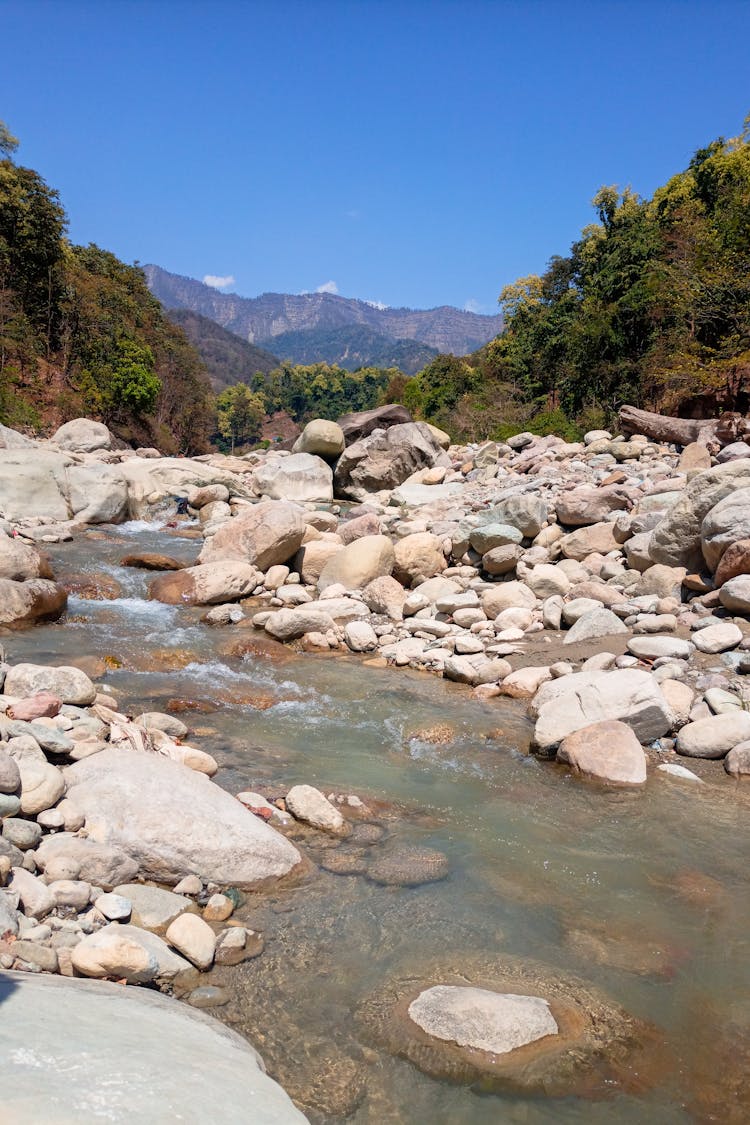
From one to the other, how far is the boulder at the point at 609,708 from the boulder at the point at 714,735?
19 centimetres

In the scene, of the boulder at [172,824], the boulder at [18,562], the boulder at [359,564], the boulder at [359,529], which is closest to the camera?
the boulder at [172,824]

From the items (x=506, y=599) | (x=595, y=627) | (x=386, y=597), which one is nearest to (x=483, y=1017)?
(x=595, y=627)

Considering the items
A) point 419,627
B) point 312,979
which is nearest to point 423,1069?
point 312,979

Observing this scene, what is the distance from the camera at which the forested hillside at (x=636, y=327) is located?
1944 cm

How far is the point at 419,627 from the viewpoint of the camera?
8789mm

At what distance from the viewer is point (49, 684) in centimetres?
536

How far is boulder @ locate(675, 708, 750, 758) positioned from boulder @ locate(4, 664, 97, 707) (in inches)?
177

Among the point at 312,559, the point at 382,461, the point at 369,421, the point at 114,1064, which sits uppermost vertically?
the point at 369,421

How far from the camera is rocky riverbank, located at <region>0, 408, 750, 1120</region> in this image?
10.2 feet

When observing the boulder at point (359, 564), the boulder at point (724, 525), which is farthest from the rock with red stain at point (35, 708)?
the boulder at point (724, 525)

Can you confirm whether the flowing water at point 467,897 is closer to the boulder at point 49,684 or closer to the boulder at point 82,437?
the boulder at point 49,684

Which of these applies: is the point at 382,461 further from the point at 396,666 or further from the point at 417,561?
the point at 396,666

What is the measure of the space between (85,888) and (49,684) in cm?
234

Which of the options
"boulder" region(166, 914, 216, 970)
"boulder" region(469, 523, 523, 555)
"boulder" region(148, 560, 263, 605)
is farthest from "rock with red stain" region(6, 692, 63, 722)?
"boulder" region(469, 523, 523, 555)
